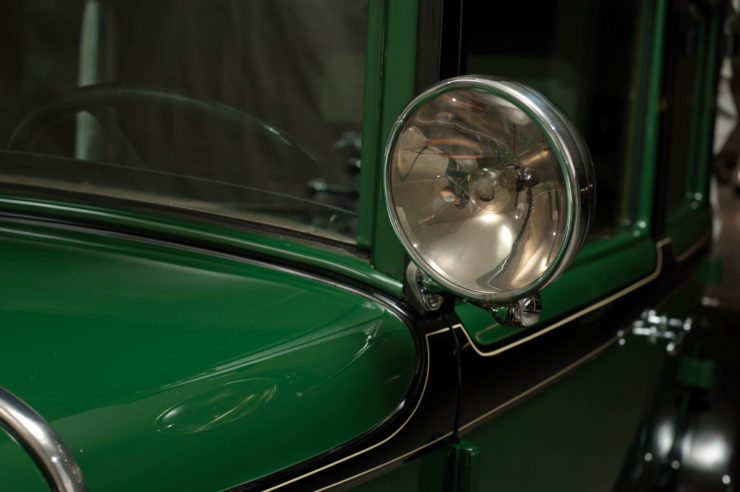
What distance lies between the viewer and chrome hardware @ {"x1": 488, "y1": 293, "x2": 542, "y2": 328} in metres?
0.77

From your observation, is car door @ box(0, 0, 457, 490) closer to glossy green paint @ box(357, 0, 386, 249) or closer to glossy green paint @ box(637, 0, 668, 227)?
glossy green paint @ box(357, 0, 386, 249)

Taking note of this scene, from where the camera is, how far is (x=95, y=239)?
990mm

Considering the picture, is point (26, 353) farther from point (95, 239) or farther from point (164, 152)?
point (164, 152)

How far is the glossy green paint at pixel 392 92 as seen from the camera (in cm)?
83

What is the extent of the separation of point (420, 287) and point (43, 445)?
0.42 metres

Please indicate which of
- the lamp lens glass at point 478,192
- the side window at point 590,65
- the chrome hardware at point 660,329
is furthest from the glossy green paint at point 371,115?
the chrome hardware at point 660,329

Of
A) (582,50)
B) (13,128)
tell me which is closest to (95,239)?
(13,128)

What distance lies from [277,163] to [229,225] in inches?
10.4

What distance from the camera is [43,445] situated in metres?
0.56

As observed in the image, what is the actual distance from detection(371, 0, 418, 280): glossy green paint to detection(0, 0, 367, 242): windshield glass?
0.19m

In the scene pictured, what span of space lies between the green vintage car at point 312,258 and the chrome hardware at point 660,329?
0.01 meters

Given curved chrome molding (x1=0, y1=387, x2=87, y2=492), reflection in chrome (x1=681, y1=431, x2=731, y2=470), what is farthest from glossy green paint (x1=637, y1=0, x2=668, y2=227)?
curved chrome molding (x1=0, y1=387, x2=87, y2=492)

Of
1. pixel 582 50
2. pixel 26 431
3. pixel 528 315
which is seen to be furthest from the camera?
pixel 582 50

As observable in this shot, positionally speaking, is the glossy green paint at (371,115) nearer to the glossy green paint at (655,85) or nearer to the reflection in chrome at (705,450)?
the glossy green paint at (655,85)
